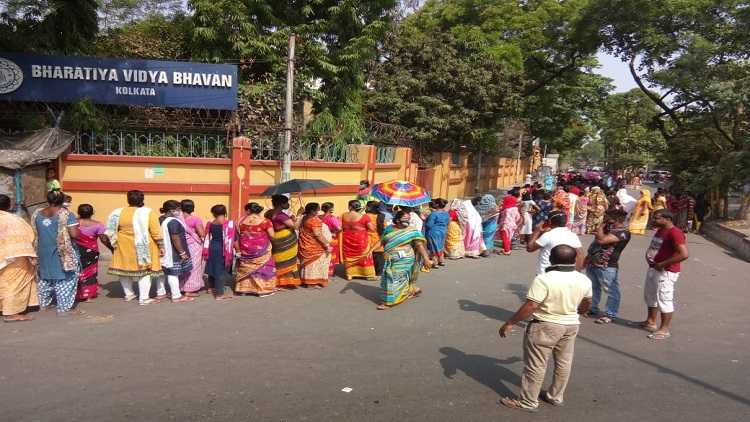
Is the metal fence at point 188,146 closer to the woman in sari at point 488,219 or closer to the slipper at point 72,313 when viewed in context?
the woman in sari at point 488,219

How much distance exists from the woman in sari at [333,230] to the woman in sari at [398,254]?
5.94 ft

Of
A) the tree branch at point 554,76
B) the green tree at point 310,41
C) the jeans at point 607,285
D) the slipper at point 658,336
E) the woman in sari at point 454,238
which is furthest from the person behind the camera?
A: the tree branch at point 554,76

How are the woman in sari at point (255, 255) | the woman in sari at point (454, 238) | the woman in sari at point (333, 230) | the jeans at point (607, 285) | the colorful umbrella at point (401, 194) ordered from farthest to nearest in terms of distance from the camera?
the woman in sari at point (454, 238) → the woman in sari at point (333, 230) → the colorful umbrella at point (401, 194) → the woman in sari at point (255, 255) → the jeans at point (607, 285)

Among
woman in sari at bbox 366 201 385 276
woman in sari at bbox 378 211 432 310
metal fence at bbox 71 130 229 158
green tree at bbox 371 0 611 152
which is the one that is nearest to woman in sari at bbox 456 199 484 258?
woman in sari at bbox 366 201 385 276

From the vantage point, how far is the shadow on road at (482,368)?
4.55 m

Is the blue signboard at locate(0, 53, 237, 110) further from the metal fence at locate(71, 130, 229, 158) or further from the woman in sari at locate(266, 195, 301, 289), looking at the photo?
the woman in sari at locate(266, 195, 301, 289)

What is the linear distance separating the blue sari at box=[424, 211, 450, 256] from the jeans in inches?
130

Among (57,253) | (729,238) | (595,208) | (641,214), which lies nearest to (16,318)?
(57,253)

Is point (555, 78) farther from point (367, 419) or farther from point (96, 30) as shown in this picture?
point (367, 419)

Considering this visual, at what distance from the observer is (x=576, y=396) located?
432cm

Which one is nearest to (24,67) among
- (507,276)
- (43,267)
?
(43,267)

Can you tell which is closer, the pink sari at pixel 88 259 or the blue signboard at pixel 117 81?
the pink sari at pixel 88 259

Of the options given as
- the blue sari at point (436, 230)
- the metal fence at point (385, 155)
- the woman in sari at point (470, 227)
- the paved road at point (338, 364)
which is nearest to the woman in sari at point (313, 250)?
the paved road at point (338, 364)

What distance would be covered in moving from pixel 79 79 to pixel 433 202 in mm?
7266
